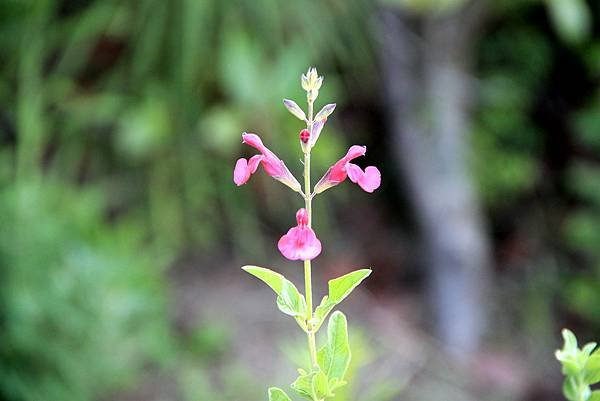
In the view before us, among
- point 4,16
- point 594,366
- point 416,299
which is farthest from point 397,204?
point 594,366

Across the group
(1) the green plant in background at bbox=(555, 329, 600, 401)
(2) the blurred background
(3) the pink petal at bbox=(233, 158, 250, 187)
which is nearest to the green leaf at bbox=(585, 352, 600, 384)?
(1) the green plant in background at bbox=(555, 329, 600, 401)

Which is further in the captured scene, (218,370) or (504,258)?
(504,258)

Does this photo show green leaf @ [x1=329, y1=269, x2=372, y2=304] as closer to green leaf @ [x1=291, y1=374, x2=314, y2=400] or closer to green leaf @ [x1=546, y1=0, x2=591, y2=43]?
green leaf @ [x1=291, y1=374, x2=314, y2=400]

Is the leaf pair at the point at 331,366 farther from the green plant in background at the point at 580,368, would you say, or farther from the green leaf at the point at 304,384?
the green plant in background at the point at 580,368

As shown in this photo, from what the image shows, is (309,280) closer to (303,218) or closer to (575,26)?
(303,218)

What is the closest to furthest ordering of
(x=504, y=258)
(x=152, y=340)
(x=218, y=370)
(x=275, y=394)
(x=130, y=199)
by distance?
(x=275, y=394) < (x=152, y=340) < (x=218, y=370) < (x=130, y=199) < (x=504, y=258)

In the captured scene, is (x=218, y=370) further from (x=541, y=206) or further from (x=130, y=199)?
(x=541, y=206)
